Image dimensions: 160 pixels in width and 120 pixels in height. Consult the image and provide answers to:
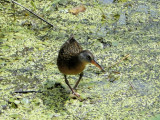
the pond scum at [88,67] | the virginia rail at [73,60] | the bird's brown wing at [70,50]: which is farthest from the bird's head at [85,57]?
the pond scum at [88,67]

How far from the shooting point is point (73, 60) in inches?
156

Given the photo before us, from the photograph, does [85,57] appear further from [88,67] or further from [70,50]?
[88,67]

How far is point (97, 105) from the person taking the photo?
3.97 metres

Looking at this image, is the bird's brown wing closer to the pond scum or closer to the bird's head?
the bird's head

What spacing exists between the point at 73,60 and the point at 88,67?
735 millimetres

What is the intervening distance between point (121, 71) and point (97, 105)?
31.3 inches

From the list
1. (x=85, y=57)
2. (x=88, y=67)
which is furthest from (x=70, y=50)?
(x=88, y=67)

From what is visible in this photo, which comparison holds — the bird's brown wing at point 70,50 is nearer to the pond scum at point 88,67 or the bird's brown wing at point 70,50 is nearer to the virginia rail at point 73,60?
the virginia rail at point 73,60

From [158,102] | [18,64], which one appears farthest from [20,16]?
[158,102]

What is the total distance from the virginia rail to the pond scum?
30 cm

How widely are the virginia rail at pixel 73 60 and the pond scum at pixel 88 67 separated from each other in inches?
12.0

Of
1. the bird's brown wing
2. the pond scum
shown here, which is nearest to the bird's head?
the bird's brown wing

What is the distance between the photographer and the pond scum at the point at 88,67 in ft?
12.8

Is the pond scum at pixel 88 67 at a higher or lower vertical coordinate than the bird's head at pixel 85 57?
lower
